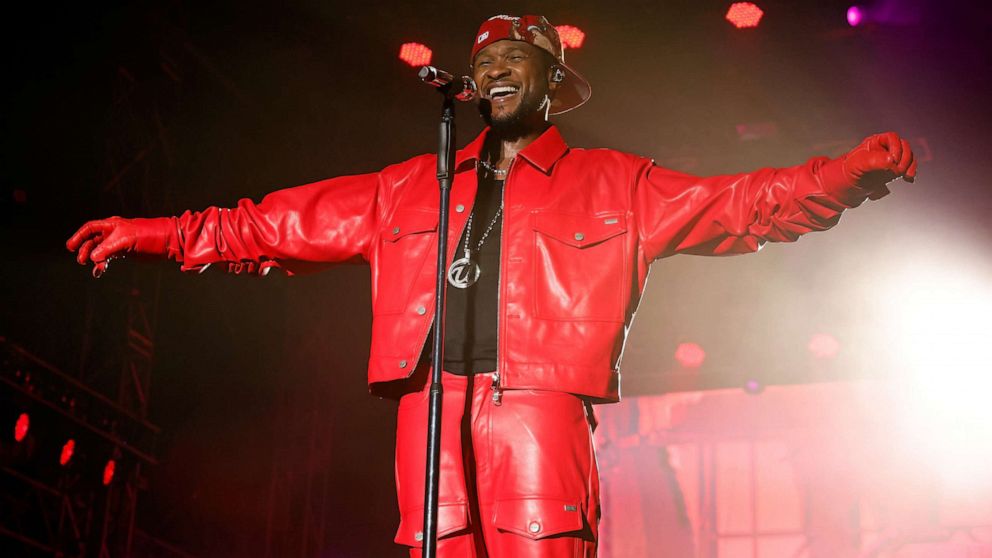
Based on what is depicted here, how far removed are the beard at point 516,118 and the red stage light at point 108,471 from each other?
157 inches

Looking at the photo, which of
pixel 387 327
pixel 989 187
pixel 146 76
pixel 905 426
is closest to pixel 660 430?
pixel 905 426

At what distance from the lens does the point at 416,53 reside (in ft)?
25.3

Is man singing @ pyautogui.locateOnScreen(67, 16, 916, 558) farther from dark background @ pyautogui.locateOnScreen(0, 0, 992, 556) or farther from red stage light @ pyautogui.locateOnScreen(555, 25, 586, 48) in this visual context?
red stage light @ pyautogui.locateOnScreen(555, 25, 586, 48)

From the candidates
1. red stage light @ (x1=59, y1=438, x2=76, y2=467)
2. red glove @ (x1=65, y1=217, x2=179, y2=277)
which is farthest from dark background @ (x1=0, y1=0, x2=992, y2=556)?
red glove @ (x1=65, y1=217, x2=179, y2=277)

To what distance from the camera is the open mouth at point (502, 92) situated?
363 centimetres

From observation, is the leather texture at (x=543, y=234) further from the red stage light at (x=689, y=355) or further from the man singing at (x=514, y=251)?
the red stage light at (x=689, y=355)

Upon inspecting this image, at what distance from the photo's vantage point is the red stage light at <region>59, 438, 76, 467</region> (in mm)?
6289

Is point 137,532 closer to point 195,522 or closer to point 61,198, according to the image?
point 195,522

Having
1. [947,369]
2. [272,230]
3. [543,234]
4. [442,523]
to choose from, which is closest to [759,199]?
[543,234]

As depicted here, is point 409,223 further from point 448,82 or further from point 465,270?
point 448,82

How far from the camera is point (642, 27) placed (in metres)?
7.61

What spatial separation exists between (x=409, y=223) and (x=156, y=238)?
0.80 meters

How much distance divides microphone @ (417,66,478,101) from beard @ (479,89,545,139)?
1.39 ft

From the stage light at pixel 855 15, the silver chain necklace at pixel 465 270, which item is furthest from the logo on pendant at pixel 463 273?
the stage light at pixel 855 15
